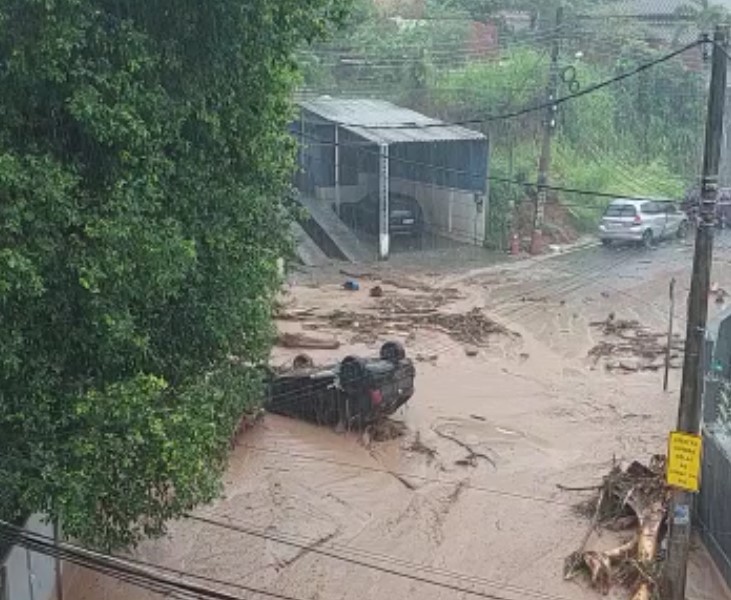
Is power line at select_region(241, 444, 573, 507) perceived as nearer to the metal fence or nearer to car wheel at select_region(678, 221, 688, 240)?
the metal fence

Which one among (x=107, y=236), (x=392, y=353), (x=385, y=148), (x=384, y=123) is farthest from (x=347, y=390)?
(x=384, y=123)

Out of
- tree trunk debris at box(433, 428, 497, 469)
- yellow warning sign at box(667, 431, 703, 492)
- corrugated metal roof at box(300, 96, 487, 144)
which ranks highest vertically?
corrugated metal roof at box(300, 96, 487, 144)

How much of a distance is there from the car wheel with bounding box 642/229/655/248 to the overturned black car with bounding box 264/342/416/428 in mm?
15028

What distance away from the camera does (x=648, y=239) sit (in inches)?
1233

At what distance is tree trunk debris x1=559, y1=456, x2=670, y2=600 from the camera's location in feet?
41.3

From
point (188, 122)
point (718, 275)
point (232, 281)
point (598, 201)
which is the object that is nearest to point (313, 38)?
point (188, 122)

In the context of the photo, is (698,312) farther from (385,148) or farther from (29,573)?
(385,148)

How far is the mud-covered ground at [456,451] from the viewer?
13.4m

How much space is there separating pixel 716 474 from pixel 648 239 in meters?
18.9

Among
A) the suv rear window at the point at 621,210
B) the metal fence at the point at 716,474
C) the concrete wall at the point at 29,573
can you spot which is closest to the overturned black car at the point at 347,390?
the metal fence at the point at 716,474

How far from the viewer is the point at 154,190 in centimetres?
930

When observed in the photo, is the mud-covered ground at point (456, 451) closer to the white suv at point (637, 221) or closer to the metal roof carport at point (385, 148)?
the white suv at point (637, 221)

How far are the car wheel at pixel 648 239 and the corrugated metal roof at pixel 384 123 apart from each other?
17.5 ft

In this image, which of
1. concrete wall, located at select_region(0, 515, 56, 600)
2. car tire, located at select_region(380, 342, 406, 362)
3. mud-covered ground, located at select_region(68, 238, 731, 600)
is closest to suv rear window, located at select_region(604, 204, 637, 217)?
mud-covered ground, located at select_region(68, 238, 731, 600)
